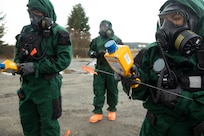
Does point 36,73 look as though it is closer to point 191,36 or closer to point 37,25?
point 37,25

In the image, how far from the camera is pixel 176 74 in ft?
6.95

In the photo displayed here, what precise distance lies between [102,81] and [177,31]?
10.9 feet

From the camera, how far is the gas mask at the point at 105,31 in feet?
17.5

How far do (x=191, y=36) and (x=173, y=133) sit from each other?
867 millimetres

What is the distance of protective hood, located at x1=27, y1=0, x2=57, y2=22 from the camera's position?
127 inches

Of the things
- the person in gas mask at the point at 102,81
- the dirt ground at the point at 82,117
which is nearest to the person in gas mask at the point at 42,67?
the dirt ground at the point at 82,117

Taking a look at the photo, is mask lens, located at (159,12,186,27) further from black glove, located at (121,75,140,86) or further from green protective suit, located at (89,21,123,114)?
green protective suit, located at (89,21,123,114)

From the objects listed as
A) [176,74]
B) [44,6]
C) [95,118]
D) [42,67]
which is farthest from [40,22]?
[95,118]

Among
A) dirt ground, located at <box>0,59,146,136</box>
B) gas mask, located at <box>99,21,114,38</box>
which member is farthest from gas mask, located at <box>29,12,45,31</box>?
gas mask, located at <box>99,21,114,38</box>

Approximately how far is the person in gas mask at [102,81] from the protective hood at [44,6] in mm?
2020

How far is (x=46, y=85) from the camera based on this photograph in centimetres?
322

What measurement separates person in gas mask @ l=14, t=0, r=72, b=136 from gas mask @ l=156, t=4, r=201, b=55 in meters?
1.51

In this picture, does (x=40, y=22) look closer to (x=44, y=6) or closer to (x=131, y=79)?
(x=44, y=6)

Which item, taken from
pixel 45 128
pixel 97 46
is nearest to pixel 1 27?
pixel 97 46
